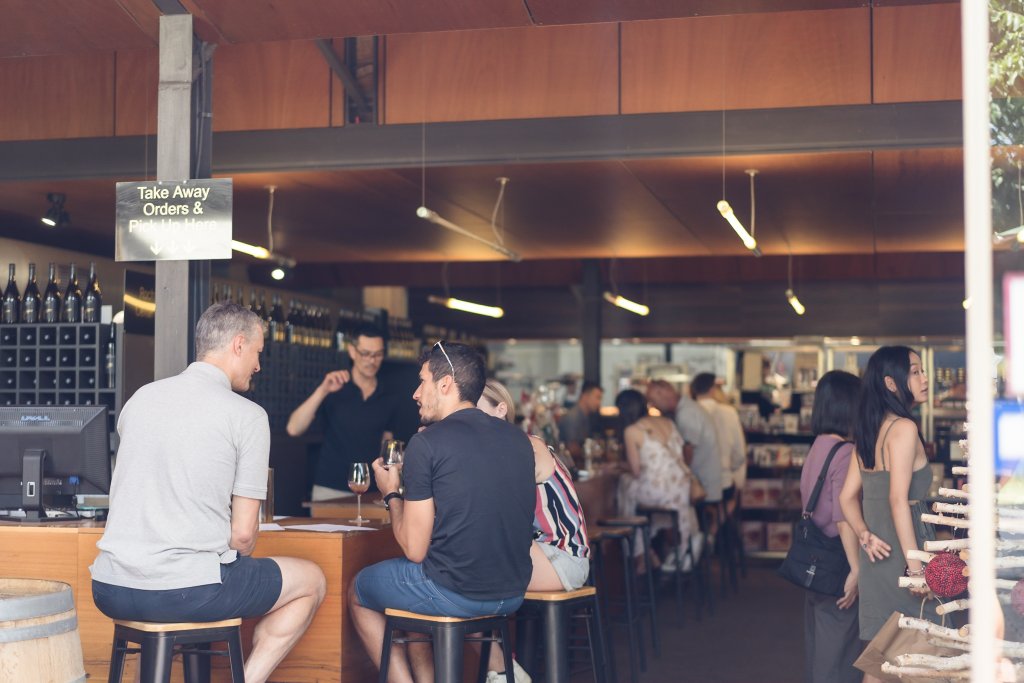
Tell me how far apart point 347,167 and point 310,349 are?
279cm

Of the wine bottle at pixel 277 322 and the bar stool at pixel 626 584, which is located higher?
the wine bottle at pixel 277 322

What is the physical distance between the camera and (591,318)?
1243cm

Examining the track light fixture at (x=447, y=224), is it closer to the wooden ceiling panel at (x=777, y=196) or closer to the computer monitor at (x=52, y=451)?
the wooden ceiling panel at (x=777, y=196)

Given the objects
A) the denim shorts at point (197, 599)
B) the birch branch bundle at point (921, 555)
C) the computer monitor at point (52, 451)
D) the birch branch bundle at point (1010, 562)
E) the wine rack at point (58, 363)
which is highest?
the wine rack at point (58, 363)

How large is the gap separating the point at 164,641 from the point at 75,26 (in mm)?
2387

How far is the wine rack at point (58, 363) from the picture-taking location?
688 cm

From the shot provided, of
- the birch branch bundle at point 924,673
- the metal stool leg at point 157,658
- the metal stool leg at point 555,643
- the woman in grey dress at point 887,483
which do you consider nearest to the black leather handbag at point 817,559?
the woman in grey dress at point 887,483

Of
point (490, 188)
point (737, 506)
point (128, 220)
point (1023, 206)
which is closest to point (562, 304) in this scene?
point (737, 506)

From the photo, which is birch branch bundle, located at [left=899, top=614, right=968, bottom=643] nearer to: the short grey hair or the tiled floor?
the short grey hair

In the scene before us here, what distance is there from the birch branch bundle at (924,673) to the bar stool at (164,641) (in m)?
1.88

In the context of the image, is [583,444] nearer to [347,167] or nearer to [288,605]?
[347,167]

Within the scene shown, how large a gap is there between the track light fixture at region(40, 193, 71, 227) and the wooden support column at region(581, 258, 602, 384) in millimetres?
5497

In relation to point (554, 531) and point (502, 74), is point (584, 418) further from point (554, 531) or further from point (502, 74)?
point (554, 531)

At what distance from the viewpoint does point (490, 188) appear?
8047 mm
